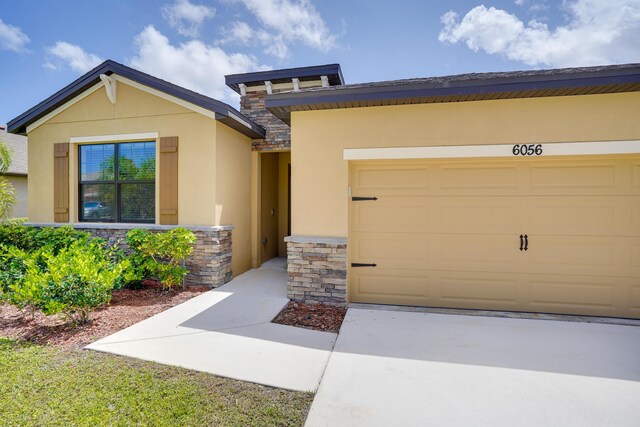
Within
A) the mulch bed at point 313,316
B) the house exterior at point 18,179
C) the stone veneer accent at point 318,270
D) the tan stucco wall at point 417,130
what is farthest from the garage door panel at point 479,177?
the house exterior at point 18,179

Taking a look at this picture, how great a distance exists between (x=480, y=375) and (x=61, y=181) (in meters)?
8.78

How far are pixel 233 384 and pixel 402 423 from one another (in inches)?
58.8

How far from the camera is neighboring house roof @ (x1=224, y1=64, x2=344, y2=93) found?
8.19m

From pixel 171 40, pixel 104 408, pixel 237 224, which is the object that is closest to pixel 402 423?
pixel 104 408

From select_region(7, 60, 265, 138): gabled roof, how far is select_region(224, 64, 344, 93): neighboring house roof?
1.91m

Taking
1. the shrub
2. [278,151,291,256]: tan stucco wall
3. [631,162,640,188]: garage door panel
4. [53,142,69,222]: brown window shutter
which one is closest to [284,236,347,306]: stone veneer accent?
the shrub

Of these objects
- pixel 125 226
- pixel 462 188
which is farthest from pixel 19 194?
pixel 462 188

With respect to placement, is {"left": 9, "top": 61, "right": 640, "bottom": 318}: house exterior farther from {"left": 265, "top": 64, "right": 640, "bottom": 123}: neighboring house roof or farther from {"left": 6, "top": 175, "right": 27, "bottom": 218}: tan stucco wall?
{"left": 6, "top": 175, "right": 27, "bottom": 218}: tan stucco wall

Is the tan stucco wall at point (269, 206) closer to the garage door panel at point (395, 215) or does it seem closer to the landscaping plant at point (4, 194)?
the garage door panel at point (395, 215)

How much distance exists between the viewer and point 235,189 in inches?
282

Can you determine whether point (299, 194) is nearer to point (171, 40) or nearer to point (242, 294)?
point (242, 294)

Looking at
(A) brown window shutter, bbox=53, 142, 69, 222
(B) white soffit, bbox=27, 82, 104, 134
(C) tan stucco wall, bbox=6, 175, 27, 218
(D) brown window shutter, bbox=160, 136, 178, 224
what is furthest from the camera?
(C) tan stucco wall, bbox=6, 175, 27, 218

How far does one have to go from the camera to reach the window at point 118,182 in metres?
6.67

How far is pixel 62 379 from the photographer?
2.85m
